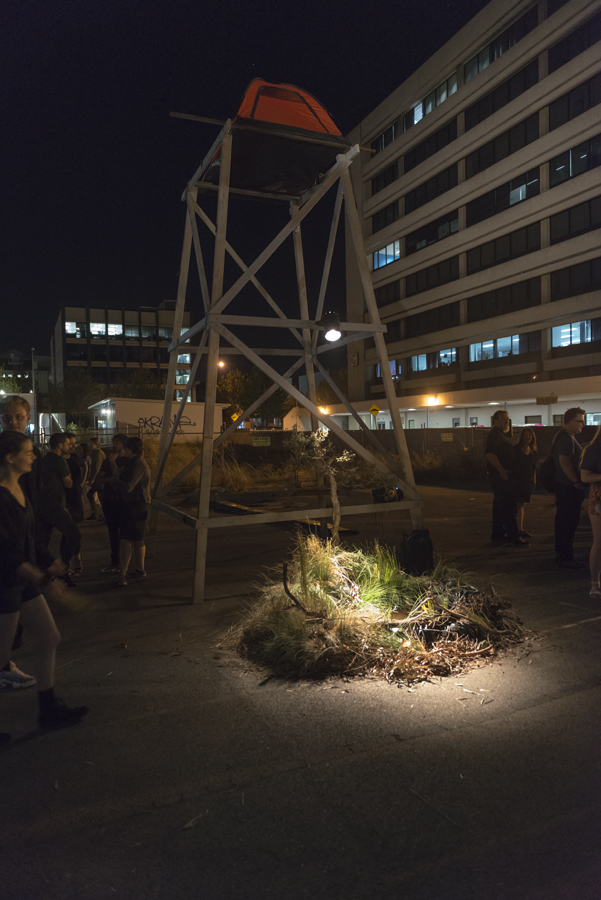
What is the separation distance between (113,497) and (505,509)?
5746 millimetres

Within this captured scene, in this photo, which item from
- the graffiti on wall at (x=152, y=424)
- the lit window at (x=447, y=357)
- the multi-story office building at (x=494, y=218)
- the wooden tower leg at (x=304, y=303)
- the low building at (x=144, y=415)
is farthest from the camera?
the lit window at (x=447, y=357)

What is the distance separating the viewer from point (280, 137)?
684 centimetres

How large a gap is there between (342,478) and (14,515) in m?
4.24

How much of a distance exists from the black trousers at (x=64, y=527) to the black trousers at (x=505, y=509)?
235 inches

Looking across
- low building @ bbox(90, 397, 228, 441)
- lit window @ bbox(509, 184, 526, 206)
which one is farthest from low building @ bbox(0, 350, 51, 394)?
lit window @ bbox(509, 184, 526, 206)

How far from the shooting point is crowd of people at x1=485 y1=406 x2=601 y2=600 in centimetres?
648

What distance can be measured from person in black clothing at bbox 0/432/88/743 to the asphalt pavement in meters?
0.21

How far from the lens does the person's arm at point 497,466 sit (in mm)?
9297

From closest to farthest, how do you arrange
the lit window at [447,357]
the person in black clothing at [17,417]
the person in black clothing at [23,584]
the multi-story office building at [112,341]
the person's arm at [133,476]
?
1. the person in black clothing at [23,584]
2. the person in black clothing at [17,417]
3. the person's arm at [133,476]
4. the lit window at [447,357]
5. the multi-story office building at [112,341]

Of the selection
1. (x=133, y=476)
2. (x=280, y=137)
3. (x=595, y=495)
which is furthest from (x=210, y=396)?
(x=595, y=495)

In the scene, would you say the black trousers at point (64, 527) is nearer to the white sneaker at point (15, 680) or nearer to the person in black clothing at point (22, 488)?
the person in black clothing at point (22, 488)

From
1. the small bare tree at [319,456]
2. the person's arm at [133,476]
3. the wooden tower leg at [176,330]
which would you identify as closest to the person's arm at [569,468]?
the small bare tree at [319,456]

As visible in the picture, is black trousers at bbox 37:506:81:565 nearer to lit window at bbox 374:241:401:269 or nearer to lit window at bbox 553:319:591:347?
lit window at bbox 553:319:591:347

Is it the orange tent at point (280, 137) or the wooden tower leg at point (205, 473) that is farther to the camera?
the orange tent at point (280, 137)
